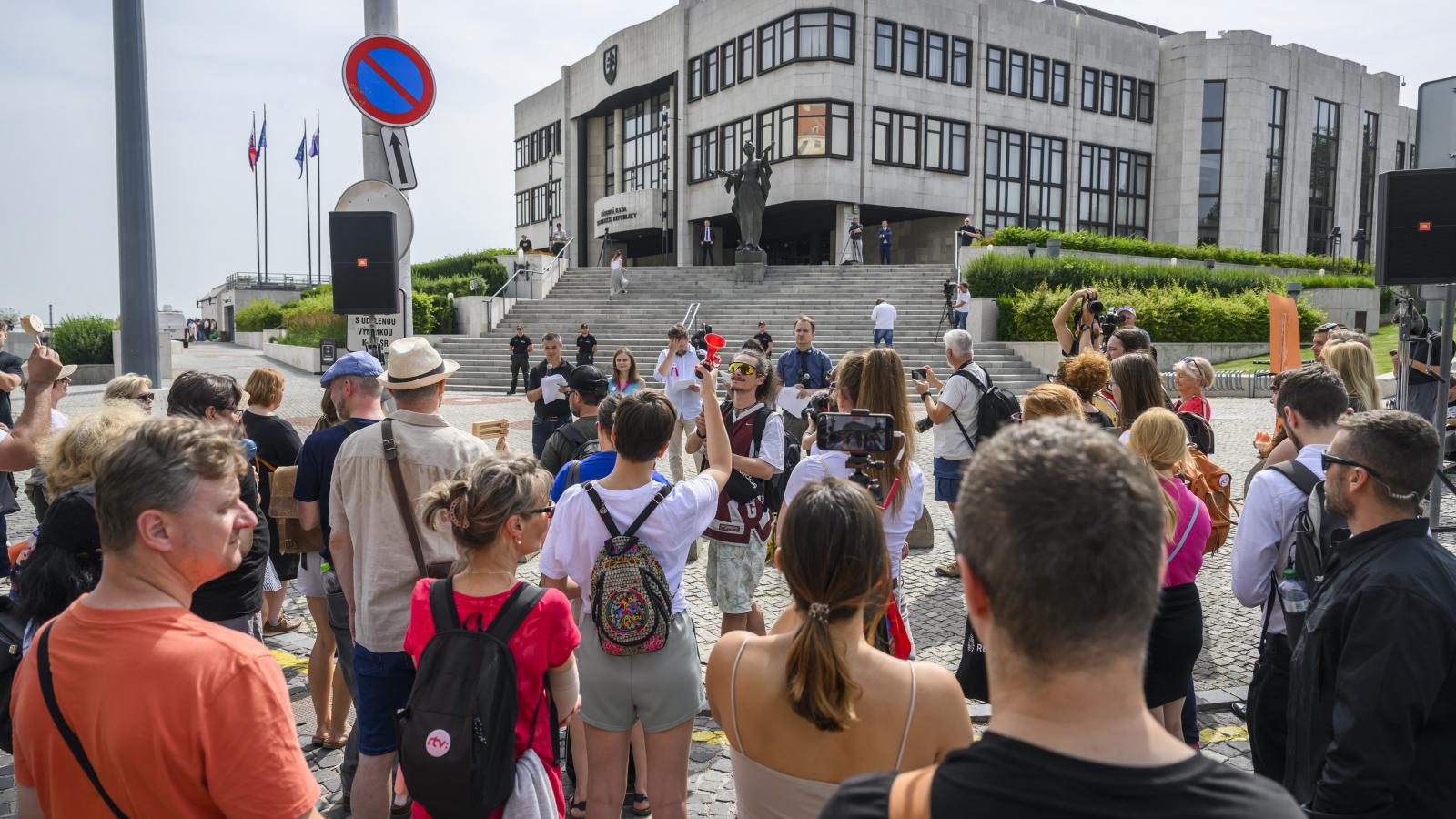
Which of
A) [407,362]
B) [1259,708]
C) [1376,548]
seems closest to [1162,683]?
[1259,708]

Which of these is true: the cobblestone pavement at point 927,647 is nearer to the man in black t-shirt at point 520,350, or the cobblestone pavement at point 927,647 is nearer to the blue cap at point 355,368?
the blue cap at point 355,368

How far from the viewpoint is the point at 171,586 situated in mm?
1859

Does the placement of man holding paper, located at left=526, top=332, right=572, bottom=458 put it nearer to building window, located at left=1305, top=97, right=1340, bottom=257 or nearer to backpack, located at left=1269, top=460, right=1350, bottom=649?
backpack, located at left=1269, top=460, right=1350, bottom=649

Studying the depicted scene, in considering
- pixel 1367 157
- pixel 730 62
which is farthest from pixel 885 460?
pixel 1367 157

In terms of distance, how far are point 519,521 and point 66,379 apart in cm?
364

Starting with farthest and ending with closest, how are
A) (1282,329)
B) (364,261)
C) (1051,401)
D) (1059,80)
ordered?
(1059,80)
(1282,329)
(364,261)
(1051,401)

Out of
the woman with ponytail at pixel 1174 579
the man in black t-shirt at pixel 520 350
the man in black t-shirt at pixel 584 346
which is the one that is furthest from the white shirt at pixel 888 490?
the man in black t-shirt at pixel 520 350

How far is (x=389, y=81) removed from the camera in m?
5.17

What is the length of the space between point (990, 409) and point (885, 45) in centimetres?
3428

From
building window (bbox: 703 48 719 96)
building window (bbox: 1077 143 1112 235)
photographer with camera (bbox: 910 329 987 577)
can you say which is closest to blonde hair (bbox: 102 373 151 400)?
photographer with camera (bbox: 910 329 987 577)

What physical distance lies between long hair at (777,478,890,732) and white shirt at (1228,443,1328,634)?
193cm

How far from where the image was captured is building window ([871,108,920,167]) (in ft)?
122

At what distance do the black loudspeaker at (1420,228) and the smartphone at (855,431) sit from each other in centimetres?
584

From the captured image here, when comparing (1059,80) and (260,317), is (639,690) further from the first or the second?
(260,317)
